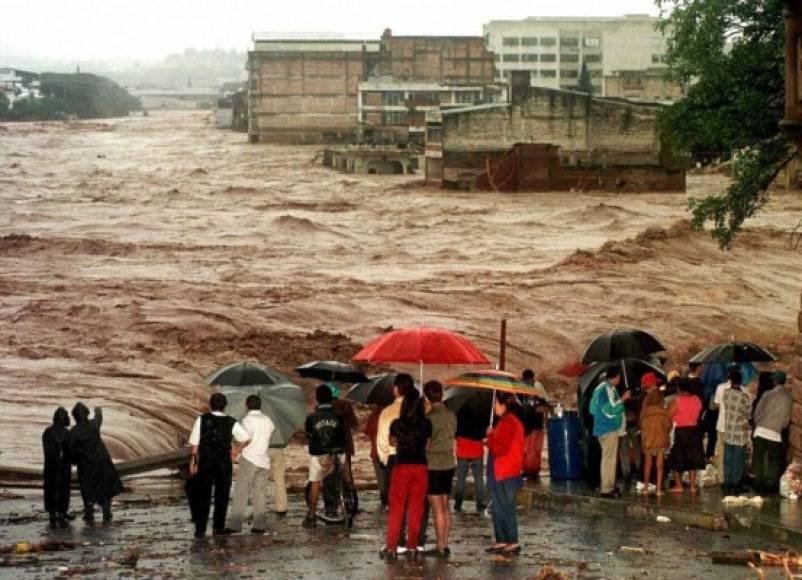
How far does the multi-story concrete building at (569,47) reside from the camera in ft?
541

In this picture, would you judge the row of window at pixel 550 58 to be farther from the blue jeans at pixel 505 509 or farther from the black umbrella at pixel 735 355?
the blue jeans at pixel 505 509

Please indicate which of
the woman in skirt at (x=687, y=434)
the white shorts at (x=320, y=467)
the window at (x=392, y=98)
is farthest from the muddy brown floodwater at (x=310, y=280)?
the window at (x=392, y=98)

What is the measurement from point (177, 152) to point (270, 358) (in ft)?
316

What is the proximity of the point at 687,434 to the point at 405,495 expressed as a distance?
402cm

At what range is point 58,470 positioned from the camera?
15.4m

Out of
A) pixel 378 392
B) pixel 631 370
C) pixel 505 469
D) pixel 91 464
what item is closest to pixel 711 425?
pixel 631 370

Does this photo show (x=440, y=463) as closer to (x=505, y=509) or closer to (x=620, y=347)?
(x=505, y=509)

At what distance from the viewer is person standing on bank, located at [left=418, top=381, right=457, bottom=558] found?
13453 mm

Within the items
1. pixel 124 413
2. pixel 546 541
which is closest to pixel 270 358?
pixel 124 413

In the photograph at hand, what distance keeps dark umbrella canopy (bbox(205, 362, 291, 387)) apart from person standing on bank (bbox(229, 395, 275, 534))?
0.91 metres

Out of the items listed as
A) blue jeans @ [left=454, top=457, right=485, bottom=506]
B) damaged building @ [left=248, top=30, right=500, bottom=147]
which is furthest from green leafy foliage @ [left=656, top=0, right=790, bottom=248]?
damaged building @ [left=248, top=30, right=500, bottom=147]

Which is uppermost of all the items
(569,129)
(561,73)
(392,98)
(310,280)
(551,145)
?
(561,73)

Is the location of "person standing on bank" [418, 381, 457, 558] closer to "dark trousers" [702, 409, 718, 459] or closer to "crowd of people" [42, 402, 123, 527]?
"crowd of people" [42, 402, 123, 527]

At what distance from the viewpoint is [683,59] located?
2644 cm
